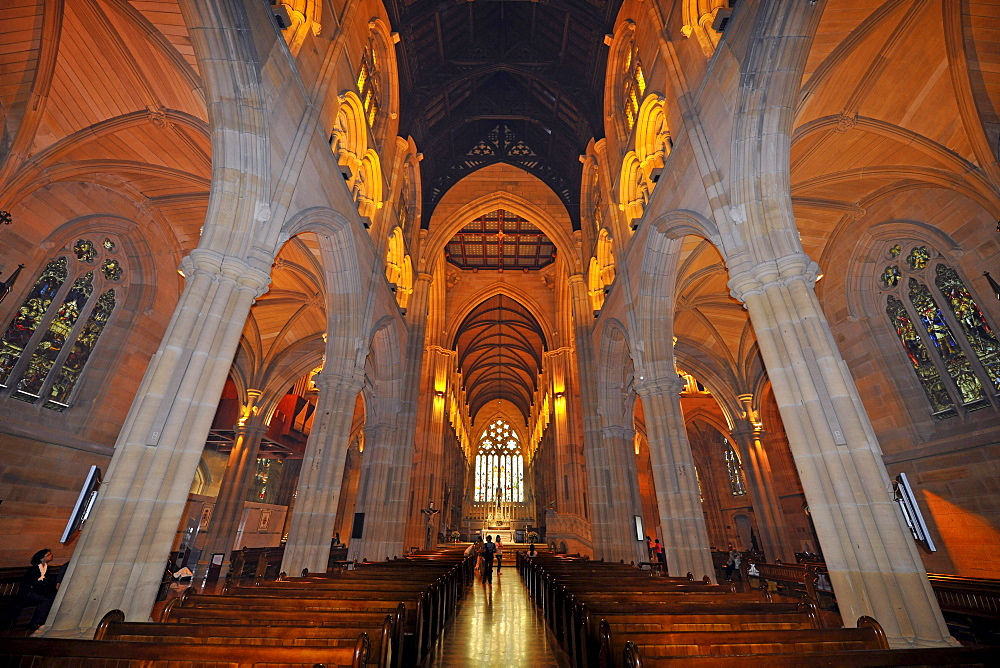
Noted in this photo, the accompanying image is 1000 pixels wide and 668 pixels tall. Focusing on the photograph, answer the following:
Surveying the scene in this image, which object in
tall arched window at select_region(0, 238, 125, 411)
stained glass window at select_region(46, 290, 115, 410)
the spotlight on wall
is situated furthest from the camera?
stained glass window at select_region(46, 290, 115, 410)

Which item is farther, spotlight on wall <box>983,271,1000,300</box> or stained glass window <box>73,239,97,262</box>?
stained glass window <box>73,239,97,262</box>

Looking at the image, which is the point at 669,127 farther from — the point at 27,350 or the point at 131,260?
the point at 27,350

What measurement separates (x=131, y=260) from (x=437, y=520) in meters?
17.3

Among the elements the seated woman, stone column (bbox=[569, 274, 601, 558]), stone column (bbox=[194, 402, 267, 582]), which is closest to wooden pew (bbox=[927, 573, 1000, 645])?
stone column (bbox=[569, 274, 601, 558])

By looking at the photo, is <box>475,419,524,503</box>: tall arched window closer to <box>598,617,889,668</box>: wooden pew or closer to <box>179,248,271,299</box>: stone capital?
<box>179,248,271,299</box>: stone capital

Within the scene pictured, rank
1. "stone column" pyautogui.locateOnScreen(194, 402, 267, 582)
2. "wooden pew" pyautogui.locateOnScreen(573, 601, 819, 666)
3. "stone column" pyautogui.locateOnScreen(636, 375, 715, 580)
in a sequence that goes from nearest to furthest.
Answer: "wooden pew" pyautogui.locateOnScreen(573, 601, 819, 666), "stone column" pyautogui.locateOnScreen(636, 375, 715, 580), "stone column" pyautogui.locateOnScreen(194, 402, 267, 582)

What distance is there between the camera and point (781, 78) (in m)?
6.34

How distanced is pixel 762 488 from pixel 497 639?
14.7 meters

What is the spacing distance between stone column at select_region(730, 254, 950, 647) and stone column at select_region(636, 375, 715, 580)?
3524mm

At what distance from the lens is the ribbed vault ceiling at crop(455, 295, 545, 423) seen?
104ft

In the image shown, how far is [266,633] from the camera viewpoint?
10.2 ft

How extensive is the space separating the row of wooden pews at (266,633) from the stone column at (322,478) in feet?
11.7

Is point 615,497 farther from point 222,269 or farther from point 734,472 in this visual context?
point 734,472

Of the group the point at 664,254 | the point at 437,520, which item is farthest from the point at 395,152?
the point at 437,520
